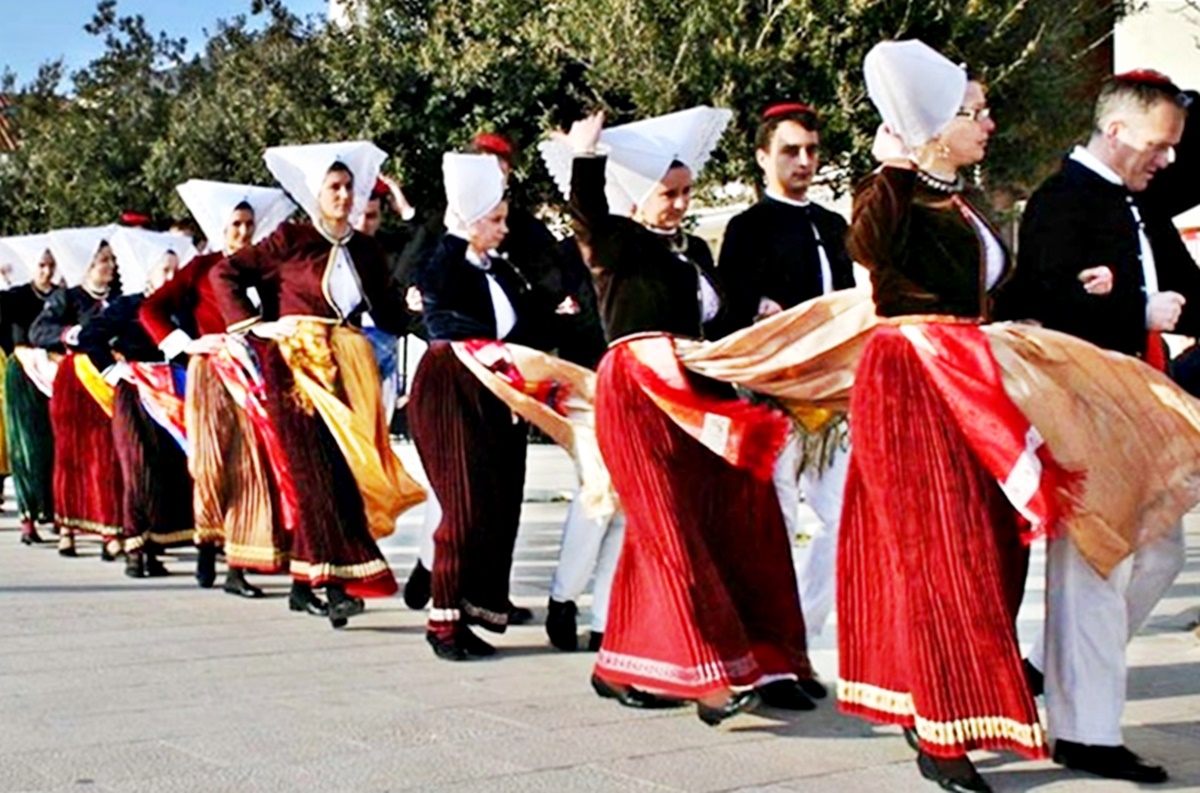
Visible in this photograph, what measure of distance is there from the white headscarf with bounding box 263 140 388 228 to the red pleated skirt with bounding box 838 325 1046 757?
373 centimetres

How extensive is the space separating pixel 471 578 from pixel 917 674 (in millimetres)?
2851

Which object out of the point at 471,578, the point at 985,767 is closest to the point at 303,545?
the point at 471,578

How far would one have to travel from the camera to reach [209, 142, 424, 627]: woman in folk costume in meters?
9.07

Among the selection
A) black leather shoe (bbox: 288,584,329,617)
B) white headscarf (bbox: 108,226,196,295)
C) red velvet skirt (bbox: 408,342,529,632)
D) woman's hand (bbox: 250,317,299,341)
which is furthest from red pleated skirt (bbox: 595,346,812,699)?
white headscarf (bbox: 108,226,196,295)

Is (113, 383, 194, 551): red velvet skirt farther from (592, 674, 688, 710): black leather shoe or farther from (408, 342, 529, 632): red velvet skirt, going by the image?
(592, 674, 688, 710): black leather shoe

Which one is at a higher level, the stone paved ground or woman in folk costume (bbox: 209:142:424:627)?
woman in folk costume (bbox: 209:142:424:627)

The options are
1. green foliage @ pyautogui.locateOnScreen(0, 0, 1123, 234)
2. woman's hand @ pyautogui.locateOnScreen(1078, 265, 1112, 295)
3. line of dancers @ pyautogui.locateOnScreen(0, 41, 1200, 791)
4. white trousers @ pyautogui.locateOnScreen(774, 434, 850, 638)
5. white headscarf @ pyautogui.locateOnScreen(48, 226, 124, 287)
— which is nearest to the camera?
line of dancers @ pyautogui.locateOnScreen(0, 41, 1200, 791)

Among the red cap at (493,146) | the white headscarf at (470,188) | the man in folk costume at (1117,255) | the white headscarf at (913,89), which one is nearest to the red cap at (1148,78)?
the man in folk costume at (1117,255)

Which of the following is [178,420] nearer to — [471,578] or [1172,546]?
[471,578]

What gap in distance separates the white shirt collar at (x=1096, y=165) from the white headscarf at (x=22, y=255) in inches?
331

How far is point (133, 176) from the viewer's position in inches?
1005

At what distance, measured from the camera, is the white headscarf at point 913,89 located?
5.92m

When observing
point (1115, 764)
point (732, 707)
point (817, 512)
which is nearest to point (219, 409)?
point (817, 512)

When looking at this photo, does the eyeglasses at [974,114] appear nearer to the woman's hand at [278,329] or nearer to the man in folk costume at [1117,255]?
the man in folk costume at [1117,255]
